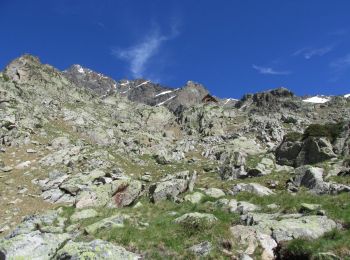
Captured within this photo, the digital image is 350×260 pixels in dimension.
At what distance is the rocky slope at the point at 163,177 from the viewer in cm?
1524

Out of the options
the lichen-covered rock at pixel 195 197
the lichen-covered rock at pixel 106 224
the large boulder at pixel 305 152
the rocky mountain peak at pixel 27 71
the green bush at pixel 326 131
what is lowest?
the lichen-covered rock at pixel 106 224

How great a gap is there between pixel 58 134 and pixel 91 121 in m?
13.9

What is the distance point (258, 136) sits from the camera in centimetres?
7725

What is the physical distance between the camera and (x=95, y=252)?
1409 cm

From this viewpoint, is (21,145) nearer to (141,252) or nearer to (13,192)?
(13,192)

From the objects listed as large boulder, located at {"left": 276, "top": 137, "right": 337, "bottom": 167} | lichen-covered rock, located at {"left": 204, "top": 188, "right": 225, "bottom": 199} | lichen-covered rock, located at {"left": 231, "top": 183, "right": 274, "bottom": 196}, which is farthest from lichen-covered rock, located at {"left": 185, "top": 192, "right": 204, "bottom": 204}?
large boulder, located at {"left": 276, "top": 137, "right": 337, "bottom": 167}

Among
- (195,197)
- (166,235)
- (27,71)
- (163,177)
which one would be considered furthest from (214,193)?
(27,71)

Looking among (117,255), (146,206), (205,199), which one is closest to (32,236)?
(117,255)

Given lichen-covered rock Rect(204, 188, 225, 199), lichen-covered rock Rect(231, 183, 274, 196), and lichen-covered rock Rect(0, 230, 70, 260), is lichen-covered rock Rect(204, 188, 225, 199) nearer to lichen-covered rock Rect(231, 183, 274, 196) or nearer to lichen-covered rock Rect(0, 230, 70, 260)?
lichen-covered rock Rect(231, 183, 274, 196)

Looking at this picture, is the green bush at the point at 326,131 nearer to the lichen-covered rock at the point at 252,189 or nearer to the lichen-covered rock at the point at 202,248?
the lichen-covered rock at the point at 252,189

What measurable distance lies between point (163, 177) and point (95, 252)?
3304cm

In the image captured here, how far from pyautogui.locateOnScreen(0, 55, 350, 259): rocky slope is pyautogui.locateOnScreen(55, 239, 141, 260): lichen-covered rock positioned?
0.06 m

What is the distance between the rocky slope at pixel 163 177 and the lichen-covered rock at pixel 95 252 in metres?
0.06

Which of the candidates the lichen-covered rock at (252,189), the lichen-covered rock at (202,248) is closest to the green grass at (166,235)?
the lichen-covered rock at (202,248)
